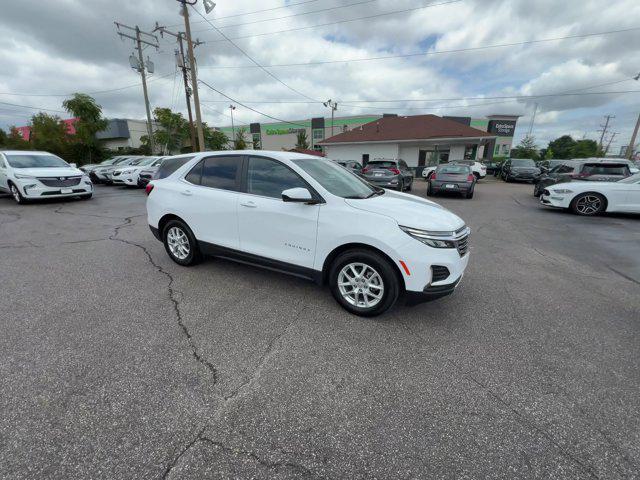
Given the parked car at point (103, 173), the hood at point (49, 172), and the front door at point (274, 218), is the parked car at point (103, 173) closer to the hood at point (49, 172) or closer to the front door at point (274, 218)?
the hood at point (49, 172)

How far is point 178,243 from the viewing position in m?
4.48

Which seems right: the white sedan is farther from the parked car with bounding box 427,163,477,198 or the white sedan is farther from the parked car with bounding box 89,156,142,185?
the parked car with bounding box 89,156,142,185

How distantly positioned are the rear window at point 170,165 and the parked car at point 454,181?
1093 cm

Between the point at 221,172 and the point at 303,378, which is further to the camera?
the point at 221,172

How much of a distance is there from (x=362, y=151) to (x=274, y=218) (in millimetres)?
27333

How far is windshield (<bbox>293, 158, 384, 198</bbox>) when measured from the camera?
3.42m

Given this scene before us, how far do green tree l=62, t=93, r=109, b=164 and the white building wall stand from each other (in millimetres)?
20914

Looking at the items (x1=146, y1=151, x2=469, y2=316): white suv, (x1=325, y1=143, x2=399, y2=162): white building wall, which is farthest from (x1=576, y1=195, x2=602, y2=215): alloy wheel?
(x1=325, y1=143, x2=399, y2=162): white building wall

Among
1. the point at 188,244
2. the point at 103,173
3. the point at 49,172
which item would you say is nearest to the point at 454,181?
the point at 188,244

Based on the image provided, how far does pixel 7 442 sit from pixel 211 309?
1.75m

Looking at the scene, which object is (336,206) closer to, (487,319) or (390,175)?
(487,319)

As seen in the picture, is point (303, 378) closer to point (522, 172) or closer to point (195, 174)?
point (195, 174)

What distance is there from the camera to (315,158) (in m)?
4.10

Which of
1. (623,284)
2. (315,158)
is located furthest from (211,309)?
(623,284)
